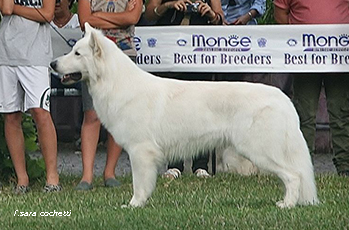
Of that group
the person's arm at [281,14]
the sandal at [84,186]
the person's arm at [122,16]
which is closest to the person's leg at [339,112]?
the person's arm at [281,14]

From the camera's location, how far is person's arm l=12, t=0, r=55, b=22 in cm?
927

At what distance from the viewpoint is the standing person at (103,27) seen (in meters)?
9.52

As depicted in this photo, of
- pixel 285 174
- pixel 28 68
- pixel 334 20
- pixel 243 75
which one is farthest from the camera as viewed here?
pixel 243 75

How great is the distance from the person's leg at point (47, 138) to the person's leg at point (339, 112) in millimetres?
3115

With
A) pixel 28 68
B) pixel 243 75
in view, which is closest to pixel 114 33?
pixel 28 68

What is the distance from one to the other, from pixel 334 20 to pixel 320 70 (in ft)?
1.83

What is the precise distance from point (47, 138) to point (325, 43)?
326 centimetres

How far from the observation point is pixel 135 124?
27.2ft

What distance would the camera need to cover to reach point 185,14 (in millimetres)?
10766

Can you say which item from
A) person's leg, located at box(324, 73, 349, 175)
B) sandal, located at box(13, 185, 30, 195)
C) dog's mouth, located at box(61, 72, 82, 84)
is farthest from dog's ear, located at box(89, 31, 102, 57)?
person's leg, located at box(324, 73, 349, 175)

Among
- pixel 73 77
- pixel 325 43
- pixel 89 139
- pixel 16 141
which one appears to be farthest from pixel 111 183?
pixel 325 43

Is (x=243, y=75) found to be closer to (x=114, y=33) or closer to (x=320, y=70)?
(x=320, y=70)

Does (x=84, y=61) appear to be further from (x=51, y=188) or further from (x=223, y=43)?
(x=223, y=43)

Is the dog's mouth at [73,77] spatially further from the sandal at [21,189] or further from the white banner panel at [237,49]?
the white banner panel at [237,49]
